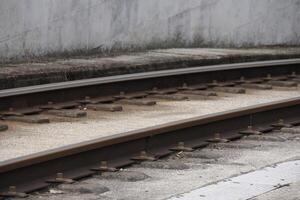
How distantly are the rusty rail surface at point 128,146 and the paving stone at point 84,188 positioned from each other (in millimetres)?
180

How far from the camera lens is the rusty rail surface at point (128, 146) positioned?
690 cm

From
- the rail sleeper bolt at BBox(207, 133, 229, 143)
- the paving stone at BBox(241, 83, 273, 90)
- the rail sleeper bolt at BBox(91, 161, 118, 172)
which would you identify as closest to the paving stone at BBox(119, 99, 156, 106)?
the rail sleeper bolt at BBox(207, 133, 229, 143)

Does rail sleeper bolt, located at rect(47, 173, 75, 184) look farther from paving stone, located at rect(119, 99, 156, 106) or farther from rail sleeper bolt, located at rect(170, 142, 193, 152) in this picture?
paving stone, located at rect(119, 99, 156, 106)

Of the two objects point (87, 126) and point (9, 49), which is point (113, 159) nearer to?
point (87, 126)

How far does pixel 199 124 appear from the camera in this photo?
9.14 m

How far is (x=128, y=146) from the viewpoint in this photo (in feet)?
26.7

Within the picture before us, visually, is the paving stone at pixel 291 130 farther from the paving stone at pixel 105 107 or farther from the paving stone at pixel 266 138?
the paving stone at pixel 105 107

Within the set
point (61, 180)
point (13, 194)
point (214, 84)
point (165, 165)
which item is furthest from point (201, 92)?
point (13, 194)

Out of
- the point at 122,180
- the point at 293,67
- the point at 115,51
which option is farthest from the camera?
the point at 115,51

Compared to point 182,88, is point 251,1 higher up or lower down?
higher up

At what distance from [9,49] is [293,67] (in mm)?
5824

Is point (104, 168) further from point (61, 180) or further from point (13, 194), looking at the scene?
point (13, 194)

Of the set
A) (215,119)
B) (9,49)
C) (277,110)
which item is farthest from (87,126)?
(9,49)

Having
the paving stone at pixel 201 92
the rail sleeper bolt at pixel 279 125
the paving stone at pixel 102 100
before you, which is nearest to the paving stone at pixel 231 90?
the paving stone at pixel 201 92
